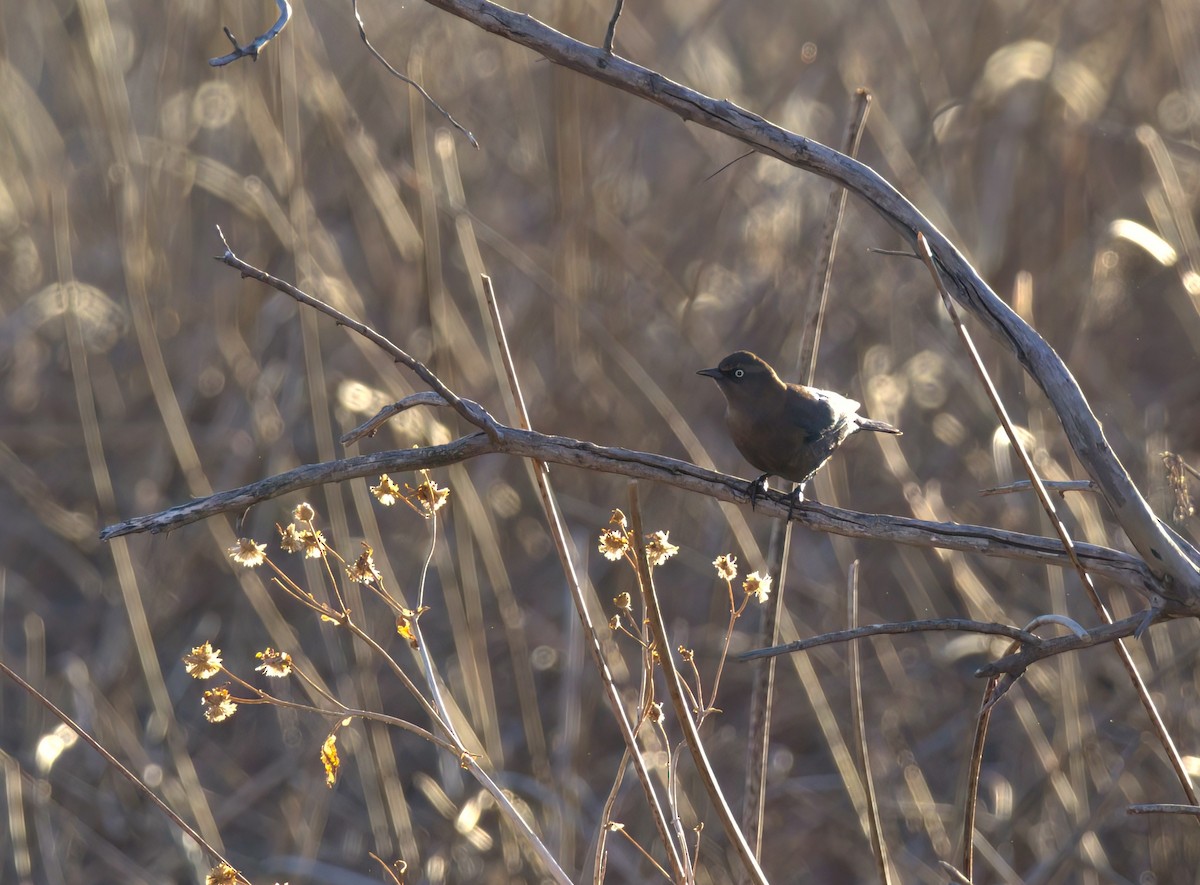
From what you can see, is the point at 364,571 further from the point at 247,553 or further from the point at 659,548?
the point at 659,548

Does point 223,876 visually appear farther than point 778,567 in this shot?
No

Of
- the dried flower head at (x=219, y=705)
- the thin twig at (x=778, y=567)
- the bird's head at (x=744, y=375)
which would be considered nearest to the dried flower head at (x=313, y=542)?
the dried flower head at (x=219, y=705)

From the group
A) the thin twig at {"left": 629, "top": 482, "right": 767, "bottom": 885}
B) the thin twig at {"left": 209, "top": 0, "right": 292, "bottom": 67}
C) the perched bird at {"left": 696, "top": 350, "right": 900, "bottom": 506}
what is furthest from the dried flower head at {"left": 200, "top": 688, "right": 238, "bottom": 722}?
the perched bird at {"left": 696, "top": 350, "right": 900, "bottom": 506}

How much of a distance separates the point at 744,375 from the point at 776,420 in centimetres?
21

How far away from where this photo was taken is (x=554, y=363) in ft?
15.5

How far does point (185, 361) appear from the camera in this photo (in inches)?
193

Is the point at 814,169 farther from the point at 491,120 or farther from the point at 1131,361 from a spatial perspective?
the point at 1131,361

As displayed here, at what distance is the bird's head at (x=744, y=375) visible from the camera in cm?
347

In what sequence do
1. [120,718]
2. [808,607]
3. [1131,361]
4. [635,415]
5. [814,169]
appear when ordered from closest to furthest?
1. [814,169]
2. [120,718]
3. [635,415]
4. [808,607]
5. [1131,361]

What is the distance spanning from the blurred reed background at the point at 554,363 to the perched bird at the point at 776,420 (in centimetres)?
49

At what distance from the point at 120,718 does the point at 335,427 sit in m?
1.48

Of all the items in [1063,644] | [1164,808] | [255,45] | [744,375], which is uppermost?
[744,375]

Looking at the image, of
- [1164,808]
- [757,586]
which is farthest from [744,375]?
[1164,808]

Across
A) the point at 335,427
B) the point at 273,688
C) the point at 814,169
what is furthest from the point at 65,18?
the point at 814,169
